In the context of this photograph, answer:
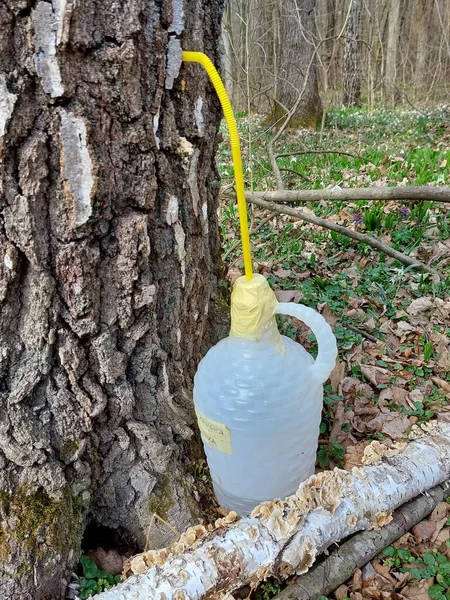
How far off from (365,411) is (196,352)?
0.87m

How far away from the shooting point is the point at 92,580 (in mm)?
1577

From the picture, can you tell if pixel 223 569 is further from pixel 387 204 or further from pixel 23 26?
pixel 387 204

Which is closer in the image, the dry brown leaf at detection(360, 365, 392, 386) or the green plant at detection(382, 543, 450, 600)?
the green plant at detection(382, 543, 450, 600)

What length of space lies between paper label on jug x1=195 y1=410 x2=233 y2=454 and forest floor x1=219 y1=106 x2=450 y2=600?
44 cm

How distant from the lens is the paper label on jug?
5.50 ft

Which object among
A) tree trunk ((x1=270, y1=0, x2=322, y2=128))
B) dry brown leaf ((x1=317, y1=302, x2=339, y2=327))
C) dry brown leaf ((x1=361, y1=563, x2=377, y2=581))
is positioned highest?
tree trunk ((x1=270, y1=0, x2=322, y2=128))

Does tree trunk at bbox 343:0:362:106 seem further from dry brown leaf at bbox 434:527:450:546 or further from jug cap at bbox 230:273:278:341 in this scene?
dry brown leaf at bbox 434:527:450:546

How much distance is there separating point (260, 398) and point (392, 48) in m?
13.3

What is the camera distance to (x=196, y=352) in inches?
74.4

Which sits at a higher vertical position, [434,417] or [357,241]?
[357,241]

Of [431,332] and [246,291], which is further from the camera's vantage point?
[431,332]

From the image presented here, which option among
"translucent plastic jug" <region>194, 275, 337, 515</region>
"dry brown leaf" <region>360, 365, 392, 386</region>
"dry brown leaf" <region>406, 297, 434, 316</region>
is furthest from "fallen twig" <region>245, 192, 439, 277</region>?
"translucent plastic jug" <region>194, 275, 337, 515</region>

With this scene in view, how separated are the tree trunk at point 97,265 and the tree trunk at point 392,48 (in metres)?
11.2

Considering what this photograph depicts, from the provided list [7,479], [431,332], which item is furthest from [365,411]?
[7,479]
